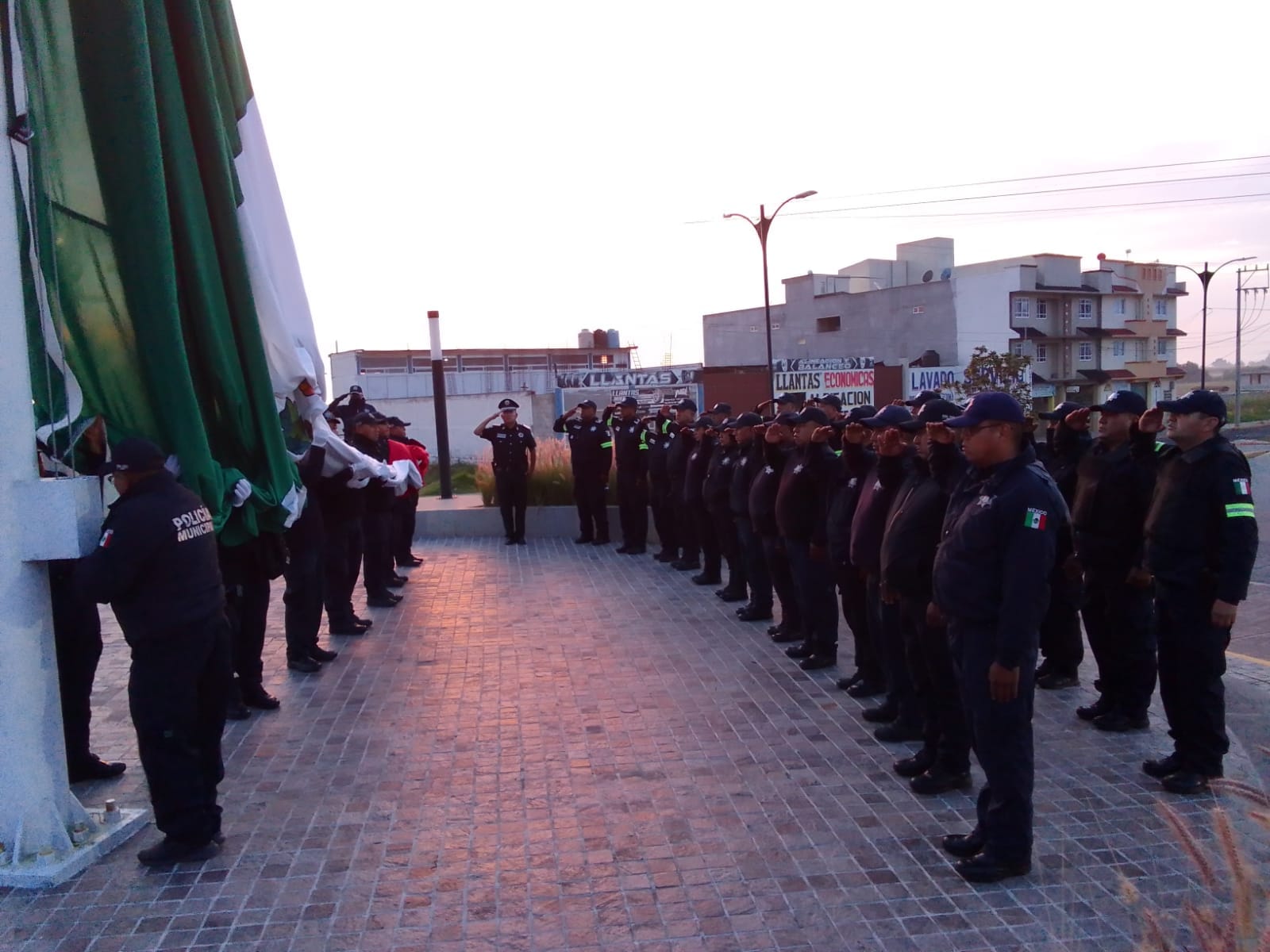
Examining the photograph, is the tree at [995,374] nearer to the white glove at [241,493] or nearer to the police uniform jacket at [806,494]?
the police uniform jacket at [806,494]

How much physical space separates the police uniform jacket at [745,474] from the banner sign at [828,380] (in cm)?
2220

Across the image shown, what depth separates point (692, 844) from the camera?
168 inches

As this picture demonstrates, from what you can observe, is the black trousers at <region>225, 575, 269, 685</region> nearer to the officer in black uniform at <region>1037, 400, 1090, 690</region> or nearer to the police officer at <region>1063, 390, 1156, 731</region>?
the officer in black uniform at <region>1037, 400, 1090, 690</region>

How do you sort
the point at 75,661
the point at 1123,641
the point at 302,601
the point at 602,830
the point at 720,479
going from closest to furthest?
the point at 602,830
the point at 75,661
the point at 1123,641
the point at 302,601
the point at 720,479

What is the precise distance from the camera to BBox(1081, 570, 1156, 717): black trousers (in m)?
5.59

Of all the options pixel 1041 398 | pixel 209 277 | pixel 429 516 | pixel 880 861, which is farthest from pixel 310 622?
pixel 1041 398

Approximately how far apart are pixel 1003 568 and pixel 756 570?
4.69 m

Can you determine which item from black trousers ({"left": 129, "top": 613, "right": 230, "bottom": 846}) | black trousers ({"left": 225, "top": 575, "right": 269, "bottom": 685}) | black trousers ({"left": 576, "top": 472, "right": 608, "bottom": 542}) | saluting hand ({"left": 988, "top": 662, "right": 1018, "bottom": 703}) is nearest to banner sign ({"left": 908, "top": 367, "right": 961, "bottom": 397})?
black trousers ({"left": 576, "top": 472, "right": 608, "bottom": 542})

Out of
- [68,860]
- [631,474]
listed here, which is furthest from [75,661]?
[631,474]

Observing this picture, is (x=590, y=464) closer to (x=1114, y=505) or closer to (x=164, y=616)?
(x=1114, y=505)

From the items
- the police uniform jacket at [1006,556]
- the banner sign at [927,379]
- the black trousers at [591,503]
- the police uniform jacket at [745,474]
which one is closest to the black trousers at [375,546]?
the police uniform jacket at [745,474]

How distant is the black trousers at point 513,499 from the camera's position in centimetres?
1292

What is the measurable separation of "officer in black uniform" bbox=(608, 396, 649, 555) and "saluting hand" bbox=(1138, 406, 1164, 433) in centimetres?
669

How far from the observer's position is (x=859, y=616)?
6.54 meters
